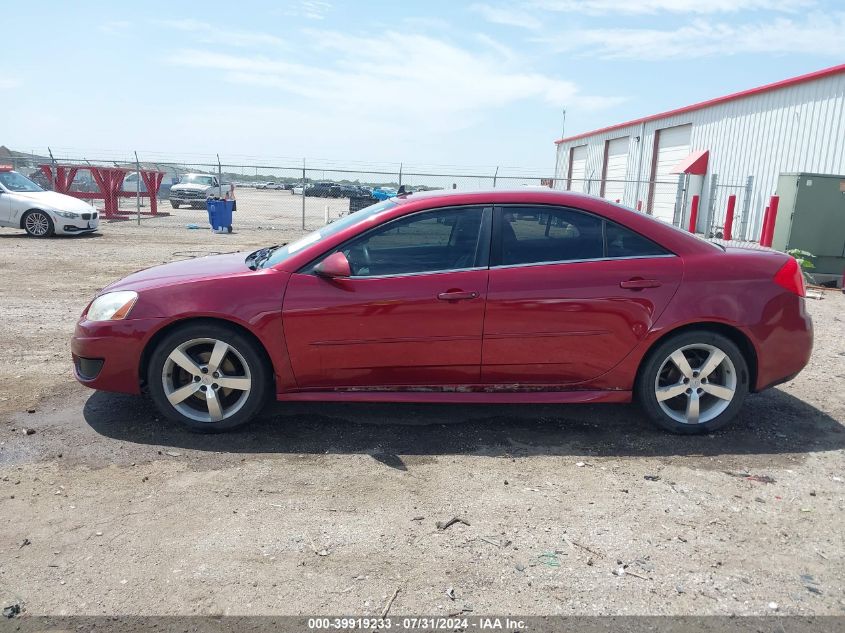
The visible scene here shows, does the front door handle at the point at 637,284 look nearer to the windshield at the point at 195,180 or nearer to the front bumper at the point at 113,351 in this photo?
the front bumper at the point at 113,351

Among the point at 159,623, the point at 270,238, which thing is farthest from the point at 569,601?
the point at 270,238

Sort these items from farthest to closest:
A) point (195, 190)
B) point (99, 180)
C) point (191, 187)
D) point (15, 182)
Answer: point (191, 187), point (195, 190), point (99, 180), point (15, 182)

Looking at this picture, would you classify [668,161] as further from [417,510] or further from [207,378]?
[417,510]

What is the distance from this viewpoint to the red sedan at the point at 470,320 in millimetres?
4051

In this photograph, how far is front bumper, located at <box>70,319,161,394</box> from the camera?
4086 millimetres

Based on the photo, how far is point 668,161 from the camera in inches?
992

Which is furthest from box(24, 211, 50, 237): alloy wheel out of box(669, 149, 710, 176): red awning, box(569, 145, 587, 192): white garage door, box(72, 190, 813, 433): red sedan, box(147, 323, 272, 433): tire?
box(569, 145, 587, 192): white garage door

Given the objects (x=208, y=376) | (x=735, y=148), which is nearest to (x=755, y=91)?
(x=735, y=148)

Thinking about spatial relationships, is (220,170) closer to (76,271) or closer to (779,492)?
(76,271)

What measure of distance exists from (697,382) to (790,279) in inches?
35.6

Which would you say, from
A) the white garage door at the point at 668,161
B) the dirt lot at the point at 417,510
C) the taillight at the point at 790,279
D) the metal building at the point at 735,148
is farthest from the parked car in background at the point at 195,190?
the taillight at the point at 790,279

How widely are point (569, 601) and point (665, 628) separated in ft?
1.18

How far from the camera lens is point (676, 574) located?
280 cm

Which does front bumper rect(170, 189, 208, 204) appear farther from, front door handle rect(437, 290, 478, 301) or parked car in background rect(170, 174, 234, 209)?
front door handle rect(437, 290, 478, 301)
